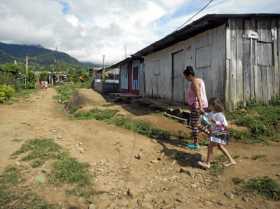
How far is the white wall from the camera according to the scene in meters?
8.01

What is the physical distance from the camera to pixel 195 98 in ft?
16.8

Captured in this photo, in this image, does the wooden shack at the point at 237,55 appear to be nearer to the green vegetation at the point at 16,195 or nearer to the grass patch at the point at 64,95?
the green vegetation at the point at 16,195

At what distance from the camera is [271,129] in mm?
6297

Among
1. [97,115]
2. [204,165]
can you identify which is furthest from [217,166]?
[97,115]

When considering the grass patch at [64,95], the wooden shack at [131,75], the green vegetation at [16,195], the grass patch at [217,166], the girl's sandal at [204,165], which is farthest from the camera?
the grass patch at [64,95]

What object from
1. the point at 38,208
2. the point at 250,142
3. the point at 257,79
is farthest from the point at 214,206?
the point at 257,79

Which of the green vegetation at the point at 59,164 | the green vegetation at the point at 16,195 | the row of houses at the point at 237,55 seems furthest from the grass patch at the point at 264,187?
the row of houses at the point at 237,55

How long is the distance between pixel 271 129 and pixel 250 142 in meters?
0.91

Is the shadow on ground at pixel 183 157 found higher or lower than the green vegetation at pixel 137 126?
lower

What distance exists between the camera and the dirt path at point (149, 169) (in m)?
3.42

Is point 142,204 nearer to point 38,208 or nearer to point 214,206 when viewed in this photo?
point 214,206

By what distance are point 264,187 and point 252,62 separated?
5.32 metres

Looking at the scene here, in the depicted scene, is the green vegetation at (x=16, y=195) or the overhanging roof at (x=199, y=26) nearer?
the green vegetation at (x=16, y=195)

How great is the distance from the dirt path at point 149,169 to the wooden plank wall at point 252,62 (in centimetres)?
271
